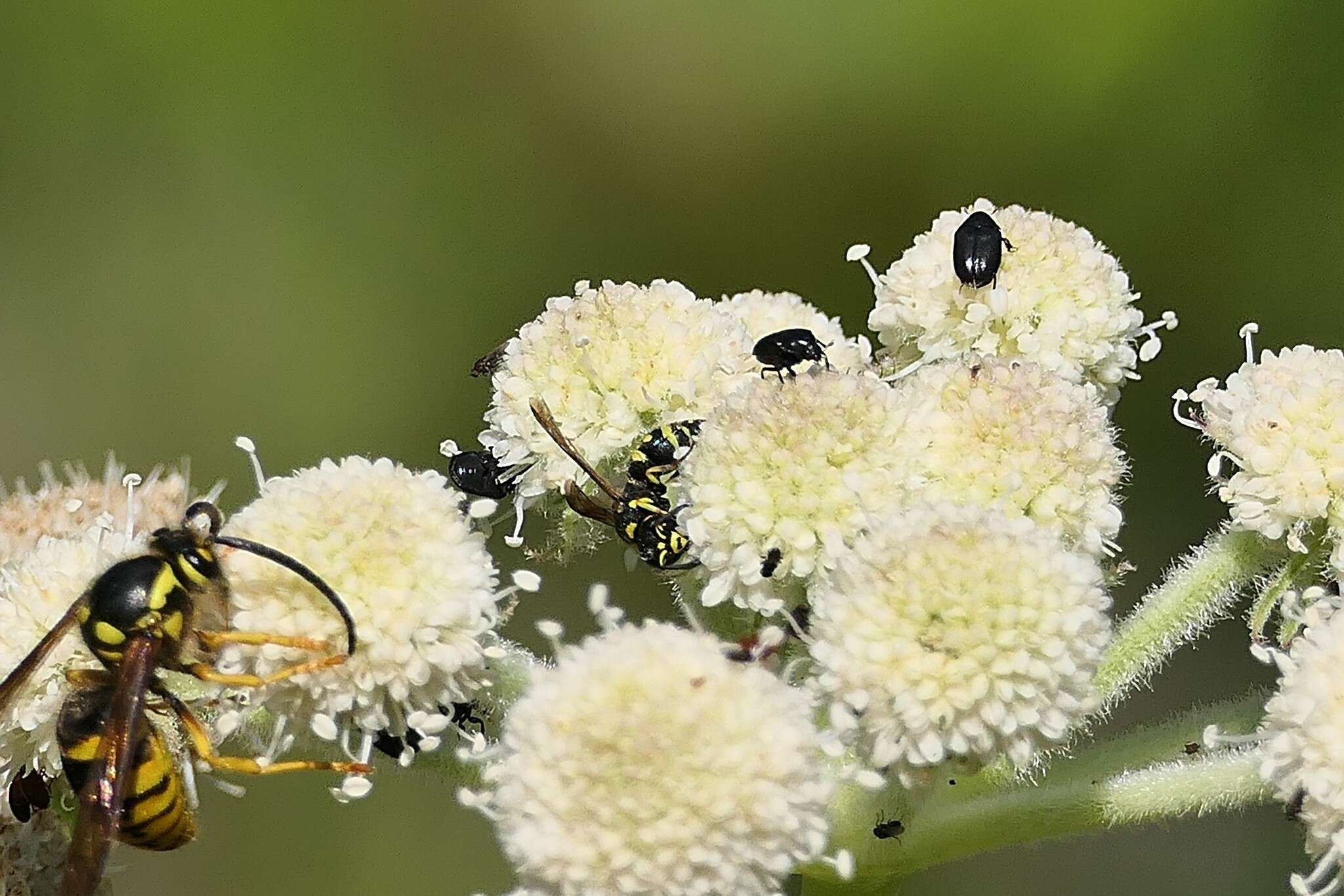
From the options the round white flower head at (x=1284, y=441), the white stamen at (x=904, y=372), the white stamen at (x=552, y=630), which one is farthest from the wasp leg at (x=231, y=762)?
the round white flower head at (x=1284, y=441)

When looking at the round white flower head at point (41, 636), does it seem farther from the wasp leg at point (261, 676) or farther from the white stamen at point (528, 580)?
the white stamen at point (528, 580)

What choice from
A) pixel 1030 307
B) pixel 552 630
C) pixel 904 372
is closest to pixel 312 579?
pixel 552 630

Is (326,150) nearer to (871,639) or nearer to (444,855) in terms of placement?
(444,855)

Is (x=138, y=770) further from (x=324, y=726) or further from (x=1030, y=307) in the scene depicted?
(x=1030, y=307)

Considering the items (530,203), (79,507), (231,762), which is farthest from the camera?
(530,203)

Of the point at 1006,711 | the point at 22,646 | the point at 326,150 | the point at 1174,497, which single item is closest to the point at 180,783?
the point at 22,646

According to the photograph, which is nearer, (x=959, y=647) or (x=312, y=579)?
(x=959, y=647)
